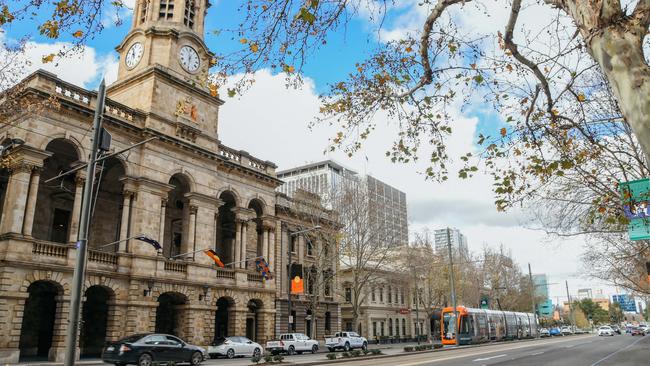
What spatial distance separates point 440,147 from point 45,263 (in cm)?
Result: 2224

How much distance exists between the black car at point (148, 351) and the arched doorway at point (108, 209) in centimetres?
1193

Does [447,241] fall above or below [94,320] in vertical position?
above

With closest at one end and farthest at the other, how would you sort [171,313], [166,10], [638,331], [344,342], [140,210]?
[140,210], [171,313], [344,342], [166,10], [638,331]

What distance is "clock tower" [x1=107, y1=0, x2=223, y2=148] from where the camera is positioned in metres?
32.7

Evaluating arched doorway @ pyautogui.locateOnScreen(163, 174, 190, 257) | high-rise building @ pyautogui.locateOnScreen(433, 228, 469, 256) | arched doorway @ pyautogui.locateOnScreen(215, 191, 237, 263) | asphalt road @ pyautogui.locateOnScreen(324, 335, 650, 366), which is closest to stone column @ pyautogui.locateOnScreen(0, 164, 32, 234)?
arched doorway @ pyautogui.locateOnScreen(163, 174, 190, 257)

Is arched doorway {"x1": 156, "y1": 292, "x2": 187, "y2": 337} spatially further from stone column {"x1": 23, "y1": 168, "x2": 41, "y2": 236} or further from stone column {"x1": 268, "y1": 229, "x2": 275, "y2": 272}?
stone column {"x1": 23, "y1": 168, "x2": 41, "y2": 236}

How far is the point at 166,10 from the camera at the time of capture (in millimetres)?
36719

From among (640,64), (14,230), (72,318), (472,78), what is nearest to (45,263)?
(14,230)

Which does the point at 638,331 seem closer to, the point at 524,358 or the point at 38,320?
the point at 524,358

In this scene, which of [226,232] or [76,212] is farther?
[226,232]

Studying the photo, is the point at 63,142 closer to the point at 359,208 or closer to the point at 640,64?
the point at 359,208

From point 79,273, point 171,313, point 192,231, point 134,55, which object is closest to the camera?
point 79,273

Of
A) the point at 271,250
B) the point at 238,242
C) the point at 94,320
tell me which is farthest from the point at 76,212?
the point at 271,250

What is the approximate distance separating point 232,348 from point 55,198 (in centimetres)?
1450
